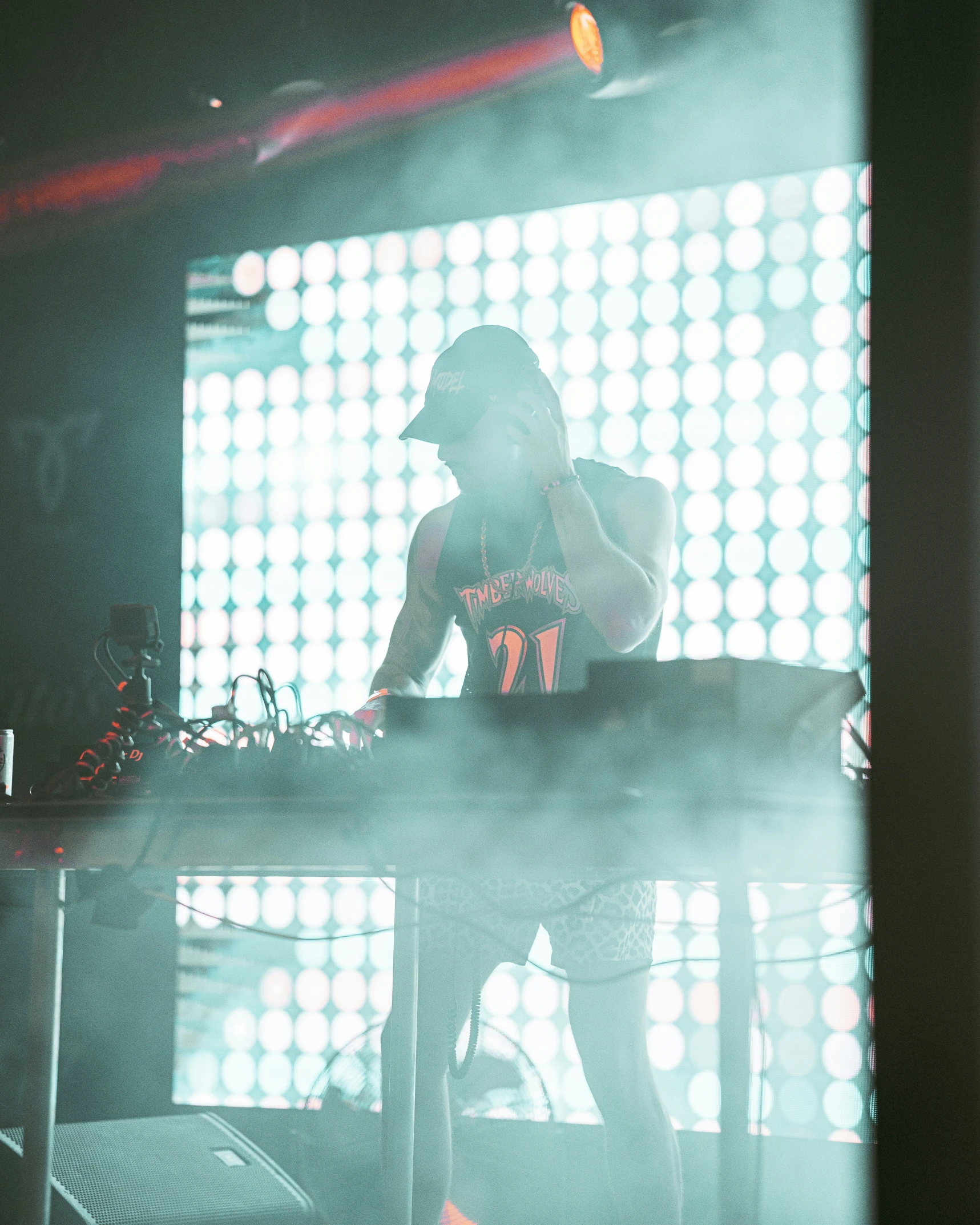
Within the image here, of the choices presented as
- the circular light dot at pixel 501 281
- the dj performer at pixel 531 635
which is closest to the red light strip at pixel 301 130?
the circular light dot at pixel 501 281

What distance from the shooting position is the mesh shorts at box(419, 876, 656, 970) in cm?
143

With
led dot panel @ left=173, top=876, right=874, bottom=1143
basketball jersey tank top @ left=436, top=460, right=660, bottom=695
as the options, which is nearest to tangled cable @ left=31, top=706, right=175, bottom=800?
basketball jersey tank top @ left=436, top=460, right=660, bottom=695

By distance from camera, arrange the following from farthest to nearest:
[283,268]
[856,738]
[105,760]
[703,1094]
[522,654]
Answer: [283,268] → [703,1094] → [522,654] → [105,760] → [856,738]

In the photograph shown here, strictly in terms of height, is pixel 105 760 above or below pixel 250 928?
above

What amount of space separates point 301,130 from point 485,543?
5.22ft

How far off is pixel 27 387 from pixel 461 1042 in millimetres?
1971

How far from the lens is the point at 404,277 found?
9.30 feet

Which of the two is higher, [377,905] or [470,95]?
[470,95]

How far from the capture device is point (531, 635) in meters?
1.62

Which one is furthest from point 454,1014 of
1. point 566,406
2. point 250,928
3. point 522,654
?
point 566,406

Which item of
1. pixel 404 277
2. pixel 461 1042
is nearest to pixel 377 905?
pixel 461 1042

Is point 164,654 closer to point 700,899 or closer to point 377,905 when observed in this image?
point 377,905

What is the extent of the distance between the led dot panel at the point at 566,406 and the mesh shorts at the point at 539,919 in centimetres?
100

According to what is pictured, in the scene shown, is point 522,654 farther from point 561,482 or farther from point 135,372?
point 135,372
